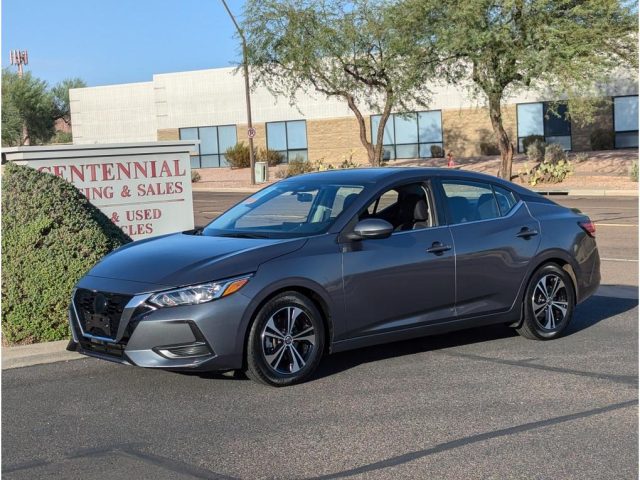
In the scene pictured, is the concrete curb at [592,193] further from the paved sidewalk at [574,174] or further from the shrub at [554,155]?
the shrub at [554,155]

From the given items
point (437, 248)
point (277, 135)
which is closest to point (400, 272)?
point (437, 248)

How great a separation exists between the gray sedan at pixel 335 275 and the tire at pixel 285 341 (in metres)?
0.01

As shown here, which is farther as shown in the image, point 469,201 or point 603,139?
point 603,139

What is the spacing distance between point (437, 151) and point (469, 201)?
4512 centimetres

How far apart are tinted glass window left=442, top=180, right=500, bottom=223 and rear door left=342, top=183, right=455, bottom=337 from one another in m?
0.22

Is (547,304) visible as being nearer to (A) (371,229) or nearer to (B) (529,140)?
(A) (371,229)

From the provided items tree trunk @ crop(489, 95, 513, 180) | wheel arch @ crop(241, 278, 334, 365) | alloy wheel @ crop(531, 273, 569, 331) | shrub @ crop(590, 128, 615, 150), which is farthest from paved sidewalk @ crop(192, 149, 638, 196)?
wheel arch @ crop(241, 278, 334, 365)

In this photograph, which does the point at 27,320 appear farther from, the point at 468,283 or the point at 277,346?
the point at 468,283

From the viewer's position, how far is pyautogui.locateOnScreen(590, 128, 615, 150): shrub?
48.7 metres

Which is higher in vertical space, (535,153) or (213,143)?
(213,143)

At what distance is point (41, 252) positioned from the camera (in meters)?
8.79

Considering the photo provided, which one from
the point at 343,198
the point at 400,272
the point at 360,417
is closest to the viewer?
the point at 360,417

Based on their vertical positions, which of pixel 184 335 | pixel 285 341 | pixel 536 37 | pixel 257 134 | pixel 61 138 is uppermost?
pixel 536 37

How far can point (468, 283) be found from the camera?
8.17 metres
